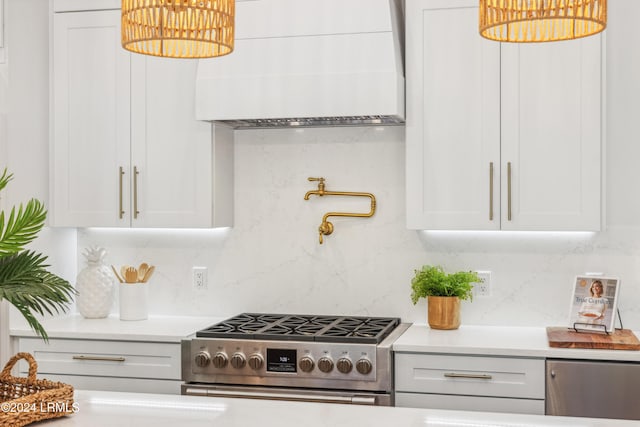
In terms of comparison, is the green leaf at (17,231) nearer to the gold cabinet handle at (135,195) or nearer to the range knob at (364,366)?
the range knob at (364,366)

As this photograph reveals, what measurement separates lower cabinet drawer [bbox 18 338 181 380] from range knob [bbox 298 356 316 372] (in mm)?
593

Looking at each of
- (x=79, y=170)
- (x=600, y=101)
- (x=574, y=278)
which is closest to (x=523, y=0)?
(x=600, y=101)

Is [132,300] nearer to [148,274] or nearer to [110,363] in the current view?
[148,274]

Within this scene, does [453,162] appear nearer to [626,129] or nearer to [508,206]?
[508,206]

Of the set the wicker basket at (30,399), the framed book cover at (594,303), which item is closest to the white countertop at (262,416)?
the wicker basket at (30,399)

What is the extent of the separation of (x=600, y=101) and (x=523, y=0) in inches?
61.6

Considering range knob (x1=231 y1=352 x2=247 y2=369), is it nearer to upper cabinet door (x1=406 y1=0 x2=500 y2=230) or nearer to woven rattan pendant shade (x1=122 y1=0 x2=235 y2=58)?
upper cabinet door (x1=406 y1=0 x2=500 y2=230)

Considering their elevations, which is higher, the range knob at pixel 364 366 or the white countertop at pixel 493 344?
the white countertop at pixel 493 344

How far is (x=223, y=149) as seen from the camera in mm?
3969

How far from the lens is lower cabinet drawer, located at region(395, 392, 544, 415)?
321 cm

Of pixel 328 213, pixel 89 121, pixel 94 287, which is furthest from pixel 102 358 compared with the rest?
pixel 328 213

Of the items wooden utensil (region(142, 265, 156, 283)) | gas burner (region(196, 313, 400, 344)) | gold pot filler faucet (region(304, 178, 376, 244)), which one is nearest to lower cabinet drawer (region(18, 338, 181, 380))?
gas burner (region(196, 313, 400, 344))

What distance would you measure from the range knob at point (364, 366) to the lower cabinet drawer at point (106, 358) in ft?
2.76

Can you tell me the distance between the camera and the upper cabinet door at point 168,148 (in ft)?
12.6
